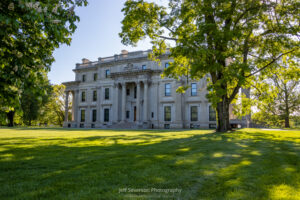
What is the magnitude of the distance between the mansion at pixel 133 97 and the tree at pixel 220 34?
18495mm

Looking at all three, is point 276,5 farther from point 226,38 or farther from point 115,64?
point 115,64

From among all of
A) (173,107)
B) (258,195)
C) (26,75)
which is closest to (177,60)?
(26,75)

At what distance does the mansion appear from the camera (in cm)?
3778

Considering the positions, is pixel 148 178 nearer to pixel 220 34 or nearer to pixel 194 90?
pixel 220 34

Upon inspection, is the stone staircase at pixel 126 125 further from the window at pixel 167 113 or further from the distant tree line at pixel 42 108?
the distant tree line at pixel 42 108

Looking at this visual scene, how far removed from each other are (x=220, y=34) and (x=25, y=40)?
11470 mm

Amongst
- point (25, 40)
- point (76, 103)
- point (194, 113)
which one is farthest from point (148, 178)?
point (76, 103)

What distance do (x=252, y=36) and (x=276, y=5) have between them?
Answer: 10.2 feet

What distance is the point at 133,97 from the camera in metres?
44.0

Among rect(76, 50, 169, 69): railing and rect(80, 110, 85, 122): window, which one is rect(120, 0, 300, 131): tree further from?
rect(80, 110, 85, 122): window

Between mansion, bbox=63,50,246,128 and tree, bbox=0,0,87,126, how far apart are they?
30.9m

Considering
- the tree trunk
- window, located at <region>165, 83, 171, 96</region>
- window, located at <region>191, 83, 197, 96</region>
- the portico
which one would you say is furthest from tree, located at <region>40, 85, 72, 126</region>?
the tree trunk

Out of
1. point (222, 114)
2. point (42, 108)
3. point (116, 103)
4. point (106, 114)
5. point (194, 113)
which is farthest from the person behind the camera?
point (42, 108)

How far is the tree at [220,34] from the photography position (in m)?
14.4
